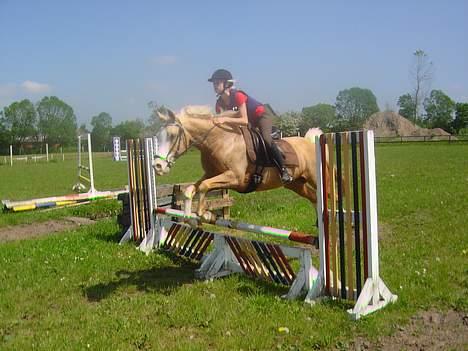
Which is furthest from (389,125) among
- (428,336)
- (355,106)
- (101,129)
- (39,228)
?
(428,336)

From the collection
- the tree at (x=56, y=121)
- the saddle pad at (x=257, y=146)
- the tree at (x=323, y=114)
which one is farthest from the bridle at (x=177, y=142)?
the tree at (x=56, y=121)

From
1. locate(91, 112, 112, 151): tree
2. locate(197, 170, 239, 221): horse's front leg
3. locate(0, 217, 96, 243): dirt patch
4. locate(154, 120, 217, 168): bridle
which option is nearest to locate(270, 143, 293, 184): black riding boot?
locate(197, 170, 239, 221): horse's front leg

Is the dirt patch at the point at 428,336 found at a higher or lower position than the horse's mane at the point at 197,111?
lower

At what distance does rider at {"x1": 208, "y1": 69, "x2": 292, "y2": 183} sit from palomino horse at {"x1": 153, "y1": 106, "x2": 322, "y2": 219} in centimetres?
13

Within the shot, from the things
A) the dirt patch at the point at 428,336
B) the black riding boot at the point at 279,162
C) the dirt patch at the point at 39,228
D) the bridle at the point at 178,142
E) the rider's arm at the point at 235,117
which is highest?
the rider's arm at the point at 235,117

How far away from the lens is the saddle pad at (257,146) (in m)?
5.96

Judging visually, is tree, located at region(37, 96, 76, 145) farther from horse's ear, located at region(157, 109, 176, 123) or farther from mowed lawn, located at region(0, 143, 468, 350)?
horse's ear, located at region(157, 109, 176, 123)

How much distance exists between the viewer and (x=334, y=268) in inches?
210

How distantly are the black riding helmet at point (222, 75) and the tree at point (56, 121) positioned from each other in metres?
96.9

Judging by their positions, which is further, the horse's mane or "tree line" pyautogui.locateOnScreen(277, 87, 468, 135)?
"tree line" pyautogui.locateOnScreen(277, 87, 468, 135)

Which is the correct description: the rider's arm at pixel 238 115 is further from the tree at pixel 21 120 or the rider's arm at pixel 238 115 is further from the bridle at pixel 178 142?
the tree at pixel 21 120

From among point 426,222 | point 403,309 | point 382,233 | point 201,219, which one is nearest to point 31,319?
point 201,219

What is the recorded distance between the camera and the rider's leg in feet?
19.8

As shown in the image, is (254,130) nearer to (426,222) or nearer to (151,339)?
(151,339)
